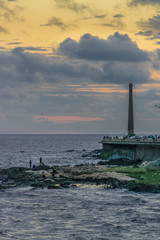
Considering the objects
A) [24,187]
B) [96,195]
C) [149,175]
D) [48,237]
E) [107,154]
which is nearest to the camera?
[48,237]

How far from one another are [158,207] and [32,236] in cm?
1283

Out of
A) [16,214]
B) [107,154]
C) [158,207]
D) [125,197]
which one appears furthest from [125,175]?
[107,154]

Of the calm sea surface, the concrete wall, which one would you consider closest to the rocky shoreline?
the calm sea surface

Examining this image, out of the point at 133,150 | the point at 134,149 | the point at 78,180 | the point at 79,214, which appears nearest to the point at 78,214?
the point at 79,214

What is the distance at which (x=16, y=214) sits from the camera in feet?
108

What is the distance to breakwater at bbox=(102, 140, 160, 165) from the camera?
70363 mm

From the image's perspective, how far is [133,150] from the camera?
80.6 meters

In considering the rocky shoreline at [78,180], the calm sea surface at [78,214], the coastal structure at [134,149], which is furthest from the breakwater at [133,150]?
the calm sea surface at [78,214]

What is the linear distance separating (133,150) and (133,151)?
27cm

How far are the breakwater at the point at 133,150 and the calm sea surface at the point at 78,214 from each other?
24.2 metres

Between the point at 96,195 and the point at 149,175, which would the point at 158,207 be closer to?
the point at 96,195

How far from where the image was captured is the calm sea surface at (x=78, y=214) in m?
27.4

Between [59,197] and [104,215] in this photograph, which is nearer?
[104,215]

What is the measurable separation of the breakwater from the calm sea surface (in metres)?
24.2
